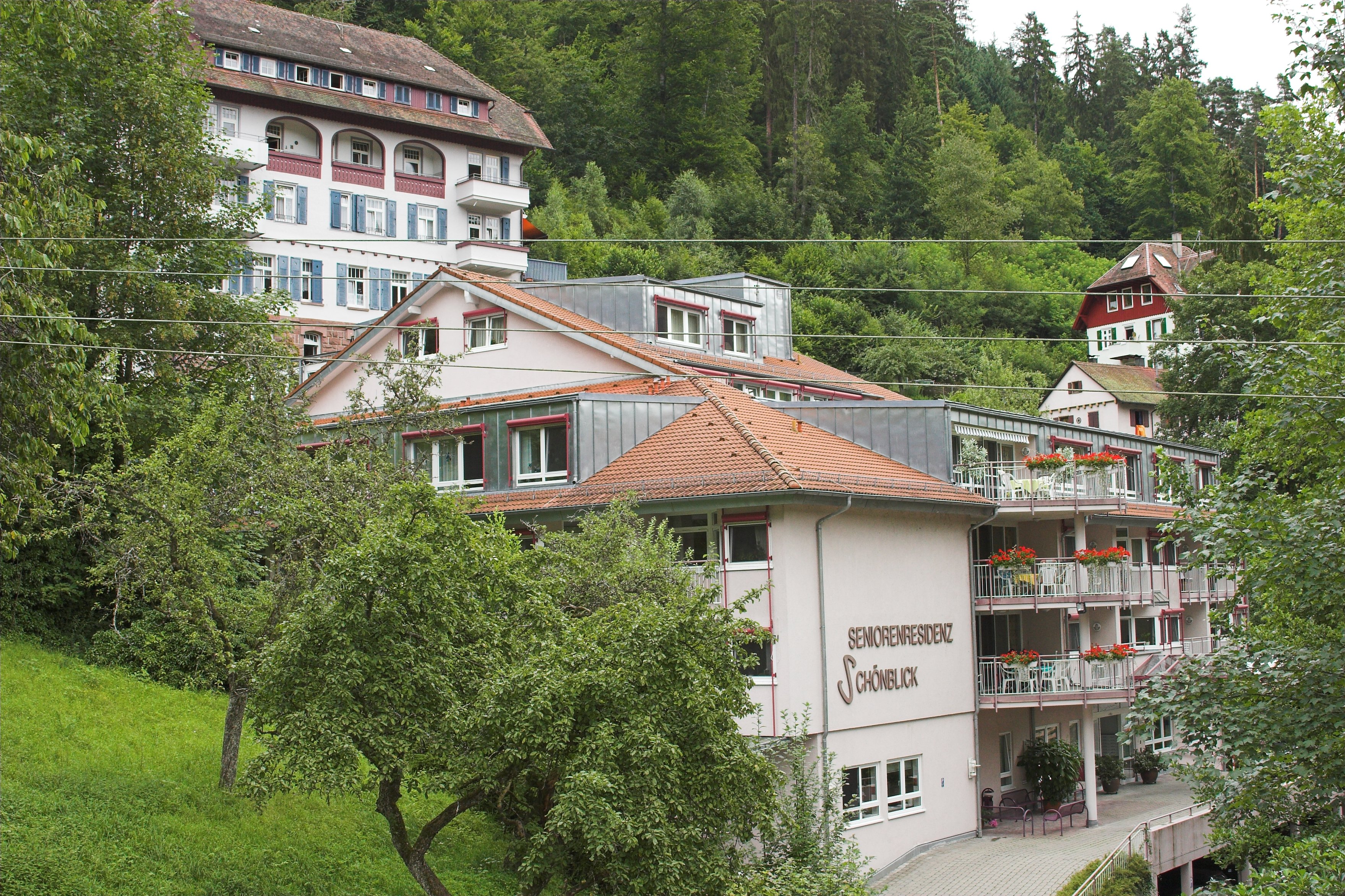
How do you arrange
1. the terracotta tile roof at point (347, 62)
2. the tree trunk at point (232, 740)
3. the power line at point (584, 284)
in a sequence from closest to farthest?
the power line at point (584, 284)
the tree trunk at point (232, 740)
the terracotta tile roof at point (347, 62)

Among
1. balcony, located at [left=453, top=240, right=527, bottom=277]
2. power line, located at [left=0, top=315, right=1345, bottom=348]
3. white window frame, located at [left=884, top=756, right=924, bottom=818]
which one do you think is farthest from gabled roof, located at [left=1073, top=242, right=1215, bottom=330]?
white window frame, located at [left=884, top=756, right=924, bottom=818]

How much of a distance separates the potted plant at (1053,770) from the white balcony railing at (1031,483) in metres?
5.64

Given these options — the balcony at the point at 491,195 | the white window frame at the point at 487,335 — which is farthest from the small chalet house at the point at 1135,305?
the white window frame at the point at 487,335

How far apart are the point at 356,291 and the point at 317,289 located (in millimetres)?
2065

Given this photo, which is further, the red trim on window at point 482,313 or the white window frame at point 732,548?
the red trim on window at point 482,313

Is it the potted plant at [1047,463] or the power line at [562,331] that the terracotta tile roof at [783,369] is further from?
the potted plant at [1047,463]

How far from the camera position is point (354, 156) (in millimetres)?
52906

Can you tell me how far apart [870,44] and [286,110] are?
155 feet

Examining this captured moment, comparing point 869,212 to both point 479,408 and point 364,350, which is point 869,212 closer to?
point 364,350

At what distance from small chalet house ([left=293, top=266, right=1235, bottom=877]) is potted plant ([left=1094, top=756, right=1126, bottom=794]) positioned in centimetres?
98

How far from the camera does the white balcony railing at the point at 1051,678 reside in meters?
27.0

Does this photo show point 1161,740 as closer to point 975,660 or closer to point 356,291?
point 975,660

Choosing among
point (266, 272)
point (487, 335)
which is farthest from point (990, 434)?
point (266, 272)

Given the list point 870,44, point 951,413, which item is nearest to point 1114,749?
point 951,413
